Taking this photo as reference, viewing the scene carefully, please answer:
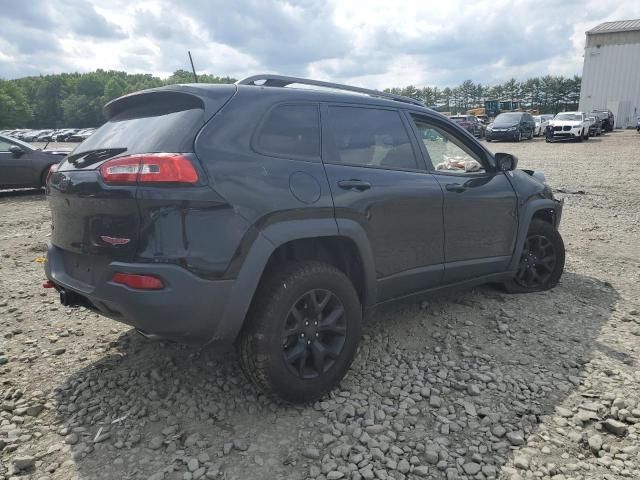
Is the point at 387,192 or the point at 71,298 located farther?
the point at 387,192

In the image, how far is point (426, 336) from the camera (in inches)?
144

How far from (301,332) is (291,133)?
1140 millimetres

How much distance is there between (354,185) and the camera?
9.59ft

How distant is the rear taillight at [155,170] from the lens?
7.57ft

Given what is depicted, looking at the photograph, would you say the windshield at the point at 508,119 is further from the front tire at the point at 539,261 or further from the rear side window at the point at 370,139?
the rear side window at the point at 370,139

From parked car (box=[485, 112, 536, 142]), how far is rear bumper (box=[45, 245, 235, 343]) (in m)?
29.0

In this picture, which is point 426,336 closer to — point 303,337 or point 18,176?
point 303,337

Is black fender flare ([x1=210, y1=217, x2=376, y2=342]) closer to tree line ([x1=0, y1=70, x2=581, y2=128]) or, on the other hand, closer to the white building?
the white building

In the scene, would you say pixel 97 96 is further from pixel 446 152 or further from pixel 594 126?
pixel 446 152

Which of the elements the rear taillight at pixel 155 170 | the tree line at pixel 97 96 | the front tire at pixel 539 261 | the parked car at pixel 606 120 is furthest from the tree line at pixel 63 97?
the rear taillight at pixel 155 170

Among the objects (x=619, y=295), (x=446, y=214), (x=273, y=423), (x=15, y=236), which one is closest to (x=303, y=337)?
(x=273, y=423)

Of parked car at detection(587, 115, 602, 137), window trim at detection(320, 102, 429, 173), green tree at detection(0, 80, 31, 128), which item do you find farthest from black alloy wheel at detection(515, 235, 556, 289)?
green tree at detection(0, 80, 31, 128)

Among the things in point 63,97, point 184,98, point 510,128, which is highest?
point 63,97

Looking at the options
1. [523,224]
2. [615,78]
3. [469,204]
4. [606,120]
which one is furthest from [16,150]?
[615,78]
